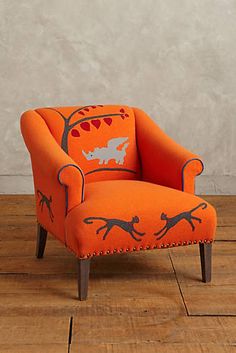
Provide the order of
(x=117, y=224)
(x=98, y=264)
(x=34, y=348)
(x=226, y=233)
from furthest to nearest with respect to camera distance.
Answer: (x=226, y=233) → (x=98, y=264) → (x=117, y=224) → (x=34, y=348)

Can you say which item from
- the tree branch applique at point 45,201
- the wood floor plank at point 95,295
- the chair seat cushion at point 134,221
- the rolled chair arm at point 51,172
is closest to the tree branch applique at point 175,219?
the chair seat cushion at point 134,221

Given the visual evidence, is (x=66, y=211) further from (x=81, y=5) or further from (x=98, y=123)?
(x=81, y=5)

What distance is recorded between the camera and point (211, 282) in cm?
310

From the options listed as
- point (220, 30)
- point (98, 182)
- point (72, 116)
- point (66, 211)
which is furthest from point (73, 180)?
point (220, 30)

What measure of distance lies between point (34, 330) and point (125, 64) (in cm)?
241

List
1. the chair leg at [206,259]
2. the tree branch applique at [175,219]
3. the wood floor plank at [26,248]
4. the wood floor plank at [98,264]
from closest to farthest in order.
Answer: the tree branch applique at [175,219], the chair leg at [206,259], the wood floor plank at [98,264], the wood floor plank at [26,248]

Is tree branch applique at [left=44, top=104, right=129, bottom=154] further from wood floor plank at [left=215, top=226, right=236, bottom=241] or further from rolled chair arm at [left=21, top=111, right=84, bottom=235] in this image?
wood floor plank at [left=215, top=226, right=236, bottom=241]

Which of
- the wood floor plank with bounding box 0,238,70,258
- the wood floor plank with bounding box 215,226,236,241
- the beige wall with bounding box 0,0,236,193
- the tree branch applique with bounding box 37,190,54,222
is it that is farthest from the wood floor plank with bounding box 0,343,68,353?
the beige wall with bounding box 0,0,236,193

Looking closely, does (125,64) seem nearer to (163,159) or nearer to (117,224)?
(163,159)

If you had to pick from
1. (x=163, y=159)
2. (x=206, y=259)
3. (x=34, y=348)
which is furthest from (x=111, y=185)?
(x=34, y=348)

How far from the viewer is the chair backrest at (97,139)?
133 inches

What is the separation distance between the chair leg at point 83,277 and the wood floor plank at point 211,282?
0.43 m

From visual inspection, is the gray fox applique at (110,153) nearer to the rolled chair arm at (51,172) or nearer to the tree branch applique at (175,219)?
the rolled chair arm at (51,172)

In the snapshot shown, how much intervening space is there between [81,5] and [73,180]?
194 cm
